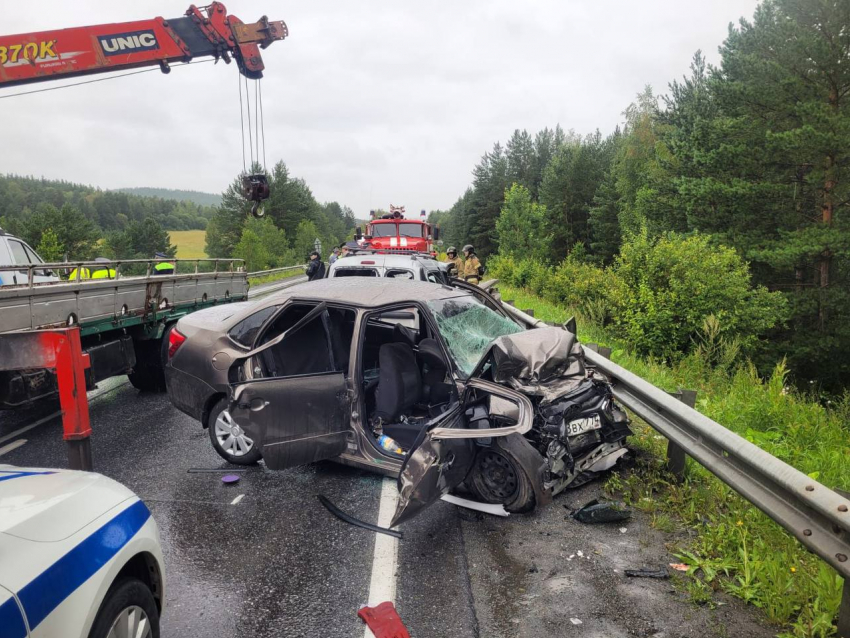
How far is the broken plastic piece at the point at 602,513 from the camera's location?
4.04 metres

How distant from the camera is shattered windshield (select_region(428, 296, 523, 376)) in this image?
4555 millimetres

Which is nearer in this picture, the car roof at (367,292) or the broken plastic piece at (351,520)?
the broken plastic piece at (351,520)

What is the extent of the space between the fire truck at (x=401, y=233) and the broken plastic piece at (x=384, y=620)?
576 inches

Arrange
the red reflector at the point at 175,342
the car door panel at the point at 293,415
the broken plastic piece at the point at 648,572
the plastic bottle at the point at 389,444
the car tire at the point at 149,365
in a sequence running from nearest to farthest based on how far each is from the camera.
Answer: the broken plastic piece at the point at 648,572 → the car door panel at the point at 293,415 → the plastic bottle at the point at 389,444 → the red reflector at the point at 175,342 → the car tire at the point at 149,365

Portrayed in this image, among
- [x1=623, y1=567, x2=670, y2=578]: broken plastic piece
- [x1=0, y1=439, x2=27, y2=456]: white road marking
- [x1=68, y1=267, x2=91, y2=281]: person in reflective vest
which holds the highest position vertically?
[x1=68, y1=267, x2=91, y2=281]: person in reflective vest

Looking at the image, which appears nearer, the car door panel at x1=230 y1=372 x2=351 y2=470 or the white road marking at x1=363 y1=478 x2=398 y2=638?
the white road marking at x1=363 y1=478 x2=398 y2=638

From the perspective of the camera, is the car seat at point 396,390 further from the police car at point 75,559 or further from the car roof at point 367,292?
the police car at point 75,559

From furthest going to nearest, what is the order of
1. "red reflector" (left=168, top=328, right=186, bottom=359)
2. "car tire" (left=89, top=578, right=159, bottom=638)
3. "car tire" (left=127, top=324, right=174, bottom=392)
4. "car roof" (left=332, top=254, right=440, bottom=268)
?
"car roof" (left=332, top=254, right=440, bottom=268) < "car tire" (left=127, top=324, right=174, bottom=392) < "red reflector" (left=168, top=328, right=186, bottom=359) < "car tire" (left=89, top=578, right=159, bottom=638)

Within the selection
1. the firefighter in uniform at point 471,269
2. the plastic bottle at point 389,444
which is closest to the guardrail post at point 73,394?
the plastic bottle at point 389,444

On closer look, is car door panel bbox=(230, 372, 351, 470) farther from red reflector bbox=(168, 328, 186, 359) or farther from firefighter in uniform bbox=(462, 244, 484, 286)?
firefighter in uniform bbox=(462, 244, 484, 286)

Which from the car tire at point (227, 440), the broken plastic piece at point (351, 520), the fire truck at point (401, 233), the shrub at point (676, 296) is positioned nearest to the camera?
the broken plastic piece at point (351, 520)

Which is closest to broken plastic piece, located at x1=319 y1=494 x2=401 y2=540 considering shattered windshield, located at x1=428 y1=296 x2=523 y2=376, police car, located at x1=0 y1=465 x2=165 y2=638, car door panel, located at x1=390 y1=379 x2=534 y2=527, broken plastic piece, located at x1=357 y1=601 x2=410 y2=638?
car door panel, located at x1=390 y1=379 x2=534 y2=527

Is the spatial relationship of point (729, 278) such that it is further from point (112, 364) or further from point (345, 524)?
point (112, 364)

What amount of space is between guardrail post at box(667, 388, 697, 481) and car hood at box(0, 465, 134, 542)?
3797 millimetres
